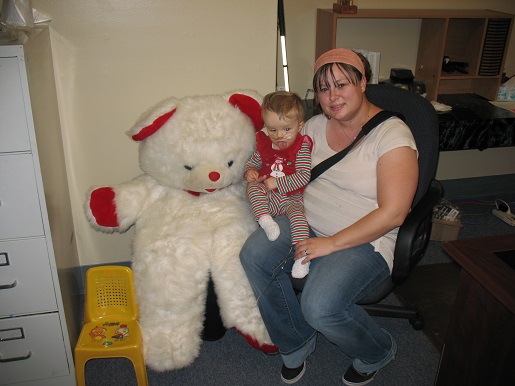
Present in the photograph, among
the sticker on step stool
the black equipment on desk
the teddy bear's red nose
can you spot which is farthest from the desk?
the black equipment on desk

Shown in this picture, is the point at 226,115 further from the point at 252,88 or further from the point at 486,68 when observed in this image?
the point at 486,68

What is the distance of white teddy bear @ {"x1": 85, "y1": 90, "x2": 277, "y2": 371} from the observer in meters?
1.68

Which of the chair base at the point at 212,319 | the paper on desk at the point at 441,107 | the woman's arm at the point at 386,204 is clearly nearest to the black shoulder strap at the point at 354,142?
the woman's arm at the point at 386,204

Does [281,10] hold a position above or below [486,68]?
above

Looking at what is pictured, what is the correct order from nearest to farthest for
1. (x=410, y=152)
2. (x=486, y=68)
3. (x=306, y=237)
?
(x=410, y=152), (x=306, y=237), (x=486, y=68)

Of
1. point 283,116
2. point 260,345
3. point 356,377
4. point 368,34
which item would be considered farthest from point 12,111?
point 368,34

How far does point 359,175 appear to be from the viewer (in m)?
1.57

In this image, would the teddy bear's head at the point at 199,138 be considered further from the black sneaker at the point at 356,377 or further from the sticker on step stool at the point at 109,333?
the black sneaker at the point at 356,377

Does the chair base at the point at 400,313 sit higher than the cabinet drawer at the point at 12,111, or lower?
lower

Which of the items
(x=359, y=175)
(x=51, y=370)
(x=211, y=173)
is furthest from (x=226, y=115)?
(x=51, y=370)

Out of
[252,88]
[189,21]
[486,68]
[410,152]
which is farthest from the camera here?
[486,68]

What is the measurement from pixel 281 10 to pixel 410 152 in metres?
0.94

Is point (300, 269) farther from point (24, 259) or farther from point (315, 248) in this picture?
point (24, 259)

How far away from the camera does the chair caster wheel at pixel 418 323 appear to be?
6.54 ft
